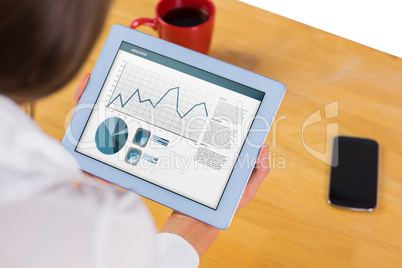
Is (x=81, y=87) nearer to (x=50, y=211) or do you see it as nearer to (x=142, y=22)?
(x=142, y=22)

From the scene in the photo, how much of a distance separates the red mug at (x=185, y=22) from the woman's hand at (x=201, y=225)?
0.21 m

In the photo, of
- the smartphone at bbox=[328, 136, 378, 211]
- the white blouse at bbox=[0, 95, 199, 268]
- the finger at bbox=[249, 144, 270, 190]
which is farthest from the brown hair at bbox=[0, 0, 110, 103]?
the smartphone at bbox=[328, 136, 378, 211]

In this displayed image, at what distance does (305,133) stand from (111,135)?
0.34 metres

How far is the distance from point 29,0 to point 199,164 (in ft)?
1.11

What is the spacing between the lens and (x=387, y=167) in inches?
26.2

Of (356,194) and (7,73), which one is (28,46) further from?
(356,194)

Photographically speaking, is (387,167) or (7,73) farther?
(387,167)

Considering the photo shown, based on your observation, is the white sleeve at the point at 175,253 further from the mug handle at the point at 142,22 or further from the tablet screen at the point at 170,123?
the mug handle at the point at 142,22

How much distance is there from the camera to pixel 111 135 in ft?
1.90

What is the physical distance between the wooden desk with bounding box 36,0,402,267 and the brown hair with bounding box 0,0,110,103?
31 centimetres

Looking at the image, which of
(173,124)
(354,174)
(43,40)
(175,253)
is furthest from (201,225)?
(43,40)

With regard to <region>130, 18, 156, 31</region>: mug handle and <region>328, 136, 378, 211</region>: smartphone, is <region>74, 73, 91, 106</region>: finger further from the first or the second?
<region>328, 136, 378, 211</region>: smartphone

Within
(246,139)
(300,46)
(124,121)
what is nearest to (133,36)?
(124,121)

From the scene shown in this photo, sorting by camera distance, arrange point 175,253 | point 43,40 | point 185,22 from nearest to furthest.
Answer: point 43,40, point 175,253, point 185,22
